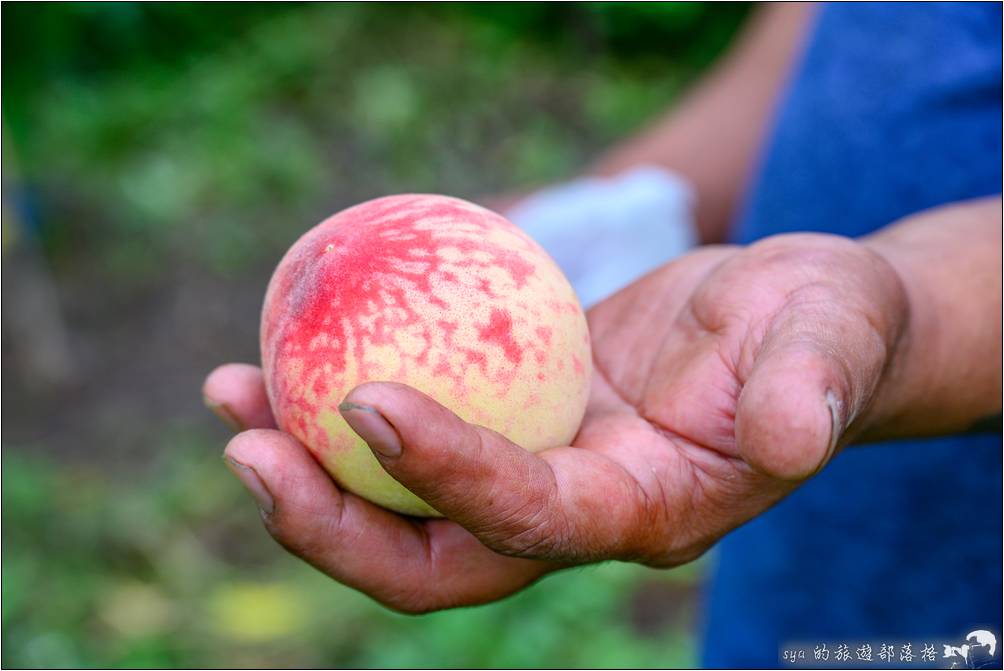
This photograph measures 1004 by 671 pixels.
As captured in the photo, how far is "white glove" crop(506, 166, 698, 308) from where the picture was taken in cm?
204

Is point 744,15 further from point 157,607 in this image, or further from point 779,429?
point 779,429

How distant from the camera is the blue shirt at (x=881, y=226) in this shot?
4.69ft

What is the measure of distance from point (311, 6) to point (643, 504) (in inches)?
172

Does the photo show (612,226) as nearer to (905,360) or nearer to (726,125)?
(726,125)

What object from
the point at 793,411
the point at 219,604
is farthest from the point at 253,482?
the point at 219,604

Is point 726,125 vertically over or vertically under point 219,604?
over

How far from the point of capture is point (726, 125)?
2.08m

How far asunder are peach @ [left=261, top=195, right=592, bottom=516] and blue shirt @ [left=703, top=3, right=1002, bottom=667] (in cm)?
61

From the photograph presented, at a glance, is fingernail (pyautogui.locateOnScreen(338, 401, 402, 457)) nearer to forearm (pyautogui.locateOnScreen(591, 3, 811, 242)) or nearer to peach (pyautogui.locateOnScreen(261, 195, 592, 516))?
peach (pyautogui.locateOnScreen(261, 195, 592, 516))

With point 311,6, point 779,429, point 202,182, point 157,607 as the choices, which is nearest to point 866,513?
point 779,429

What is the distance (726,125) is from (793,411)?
1.33 meters

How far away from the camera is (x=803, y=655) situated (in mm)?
1622

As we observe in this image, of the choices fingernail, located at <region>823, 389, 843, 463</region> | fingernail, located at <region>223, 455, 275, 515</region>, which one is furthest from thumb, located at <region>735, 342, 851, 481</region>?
fingernail, located at <region>223, 455, 275, 515</region>

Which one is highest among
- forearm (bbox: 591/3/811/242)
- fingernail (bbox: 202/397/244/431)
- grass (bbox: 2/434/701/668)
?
forearm (bbox: 591/3/811/242)
